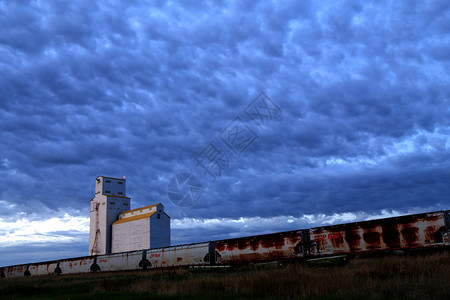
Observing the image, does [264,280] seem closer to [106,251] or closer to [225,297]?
[225,297]

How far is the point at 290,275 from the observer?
11.8 metres

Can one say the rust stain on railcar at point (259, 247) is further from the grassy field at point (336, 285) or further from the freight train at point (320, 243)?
the grassy field at point (336, 285)

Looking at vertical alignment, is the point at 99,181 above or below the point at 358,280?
above

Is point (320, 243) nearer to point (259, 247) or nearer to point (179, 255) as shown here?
point (259, 247)

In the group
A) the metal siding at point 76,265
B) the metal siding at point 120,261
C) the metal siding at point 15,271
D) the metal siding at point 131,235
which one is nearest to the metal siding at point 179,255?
the metal siding at point 120,261

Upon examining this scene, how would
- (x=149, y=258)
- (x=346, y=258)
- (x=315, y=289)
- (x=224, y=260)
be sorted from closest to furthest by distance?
(x=315, y=289)
(x=346, y=258)
(x=224, y=260)
(x=149, y=258)

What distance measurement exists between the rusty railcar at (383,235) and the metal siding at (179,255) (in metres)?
9.23

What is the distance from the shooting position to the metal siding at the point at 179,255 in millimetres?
25006

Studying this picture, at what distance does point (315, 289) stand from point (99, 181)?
169 ft

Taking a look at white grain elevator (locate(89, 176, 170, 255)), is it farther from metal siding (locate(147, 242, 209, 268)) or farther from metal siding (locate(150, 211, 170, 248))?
metal siding (locate(147, 242, 209, 268))

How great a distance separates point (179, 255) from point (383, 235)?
1611 cm

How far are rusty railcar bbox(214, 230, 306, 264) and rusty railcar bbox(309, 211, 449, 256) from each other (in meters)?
0.93

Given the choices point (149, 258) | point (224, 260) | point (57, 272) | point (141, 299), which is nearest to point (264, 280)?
point (141, 299)

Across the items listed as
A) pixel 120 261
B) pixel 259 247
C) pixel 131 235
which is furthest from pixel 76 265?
pixel 259 247
